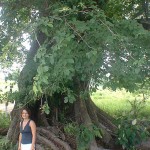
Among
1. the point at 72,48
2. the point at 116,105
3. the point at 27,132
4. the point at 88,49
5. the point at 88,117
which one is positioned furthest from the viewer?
the point at 116,105

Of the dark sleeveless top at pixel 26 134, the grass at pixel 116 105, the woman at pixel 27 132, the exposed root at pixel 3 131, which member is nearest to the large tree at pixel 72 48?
the woman at pixel 27 132

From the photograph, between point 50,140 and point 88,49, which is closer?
point 88,49

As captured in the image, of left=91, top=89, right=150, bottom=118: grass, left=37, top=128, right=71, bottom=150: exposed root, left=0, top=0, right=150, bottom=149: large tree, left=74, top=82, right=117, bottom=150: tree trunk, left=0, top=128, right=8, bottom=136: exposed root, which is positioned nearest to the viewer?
left=0, top=0, right=150, bottom=149: large tree

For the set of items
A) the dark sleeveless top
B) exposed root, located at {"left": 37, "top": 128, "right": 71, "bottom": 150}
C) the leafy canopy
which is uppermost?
the leafy canopy

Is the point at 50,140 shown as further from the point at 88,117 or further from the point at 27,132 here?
the point at 27,132

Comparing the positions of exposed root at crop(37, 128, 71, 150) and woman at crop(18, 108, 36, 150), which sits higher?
woman at crop(18, 108, 36, 150)

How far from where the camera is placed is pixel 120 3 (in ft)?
31.3

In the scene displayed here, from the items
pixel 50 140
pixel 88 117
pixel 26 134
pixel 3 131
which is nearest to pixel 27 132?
pixel 26 134

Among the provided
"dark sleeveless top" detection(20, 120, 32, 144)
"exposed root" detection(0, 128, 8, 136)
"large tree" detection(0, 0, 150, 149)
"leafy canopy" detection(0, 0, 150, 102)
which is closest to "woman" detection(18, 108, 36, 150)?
"dark sleeveless top" detection(20, 120, 32, 144)

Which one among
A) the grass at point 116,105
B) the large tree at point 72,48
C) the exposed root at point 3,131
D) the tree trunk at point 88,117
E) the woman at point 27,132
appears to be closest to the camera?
the large tree at point 72,48

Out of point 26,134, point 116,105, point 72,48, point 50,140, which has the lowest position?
point 50,140

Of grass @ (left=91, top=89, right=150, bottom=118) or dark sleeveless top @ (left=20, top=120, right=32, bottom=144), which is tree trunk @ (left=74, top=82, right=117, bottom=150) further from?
dark sleeveless top @ (left=20, top=120, right=32, bottom=144)

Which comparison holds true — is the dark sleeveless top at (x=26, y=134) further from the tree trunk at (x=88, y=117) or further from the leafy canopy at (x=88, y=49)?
the tree trunk at (x=88, y=117)

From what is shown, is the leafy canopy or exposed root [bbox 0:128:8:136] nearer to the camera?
the leafy canopy
